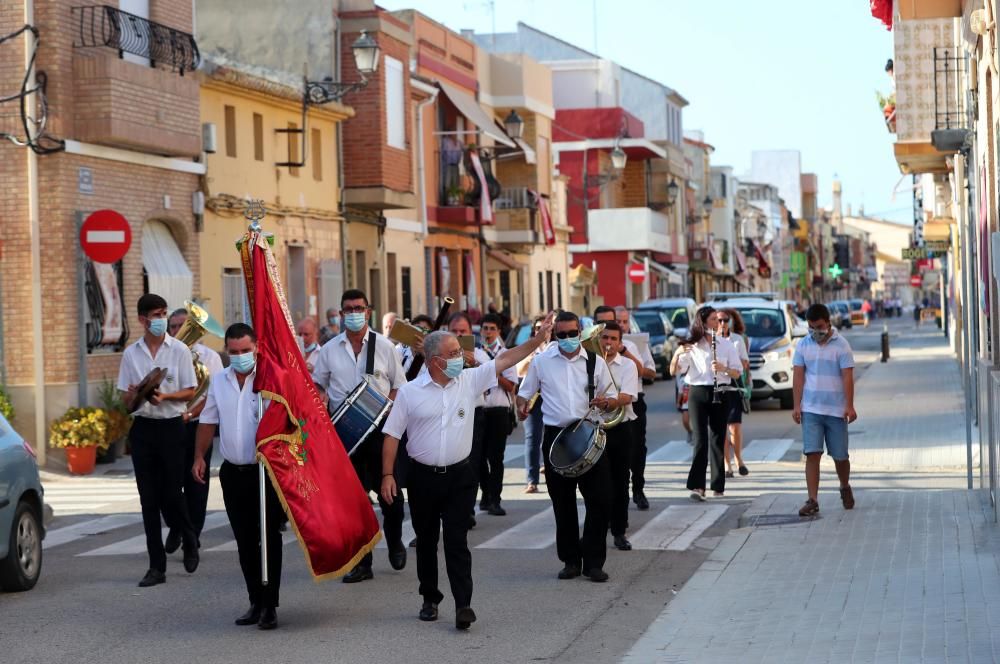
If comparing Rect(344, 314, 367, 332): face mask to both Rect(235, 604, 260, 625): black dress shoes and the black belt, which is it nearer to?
the black belt

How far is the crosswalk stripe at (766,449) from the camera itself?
20688 millimetres

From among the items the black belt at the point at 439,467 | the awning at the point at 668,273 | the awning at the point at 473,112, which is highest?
the awning at the point at 473,112

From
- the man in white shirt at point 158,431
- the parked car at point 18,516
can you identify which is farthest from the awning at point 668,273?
the parked car at point 18,516

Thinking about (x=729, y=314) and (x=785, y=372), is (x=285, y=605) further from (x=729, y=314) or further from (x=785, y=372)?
(x=785, y=372)

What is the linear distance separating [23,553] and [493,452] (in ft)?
17.1

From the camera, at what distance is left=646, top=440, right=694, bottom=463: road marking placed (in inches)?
824

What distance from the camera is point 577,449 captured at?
451 inches

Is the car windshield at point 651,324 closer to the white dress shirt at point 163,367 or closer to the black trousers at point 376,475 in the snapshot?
A: the black trousers at point 376,475

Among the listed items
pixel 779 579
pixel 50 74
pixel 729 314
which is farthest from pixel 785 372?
pixel 779 579

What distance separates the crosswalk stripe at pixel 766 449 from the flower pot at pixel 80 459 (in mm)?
7904

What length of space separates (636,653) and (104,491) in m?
11.2

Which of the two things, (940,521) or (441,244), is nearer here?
(940,521)

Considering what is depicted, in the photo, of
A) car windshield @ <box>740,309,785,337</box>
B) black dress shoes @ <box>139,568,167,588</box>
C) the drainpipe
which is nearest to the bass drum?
black dress shoes @ <box>139,568,167,588</box>

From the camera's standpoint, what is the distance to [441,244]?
42.2 metres
